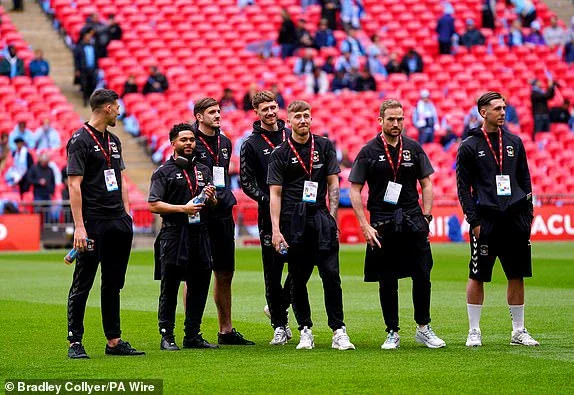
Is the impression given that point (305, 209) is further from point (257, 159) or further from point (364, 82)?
point (364, 82)

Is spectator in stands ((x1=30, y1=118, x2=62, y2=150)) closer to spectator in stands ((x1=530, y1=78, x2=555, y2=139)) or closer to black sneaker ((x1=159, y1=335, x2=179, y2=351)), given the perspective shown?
spectator in stands ((x1=530, y1=78, x2=555, y2=139))

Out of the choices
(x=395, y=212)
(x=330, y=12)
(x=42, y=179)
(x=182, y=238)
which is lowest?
(x=42, y=179)

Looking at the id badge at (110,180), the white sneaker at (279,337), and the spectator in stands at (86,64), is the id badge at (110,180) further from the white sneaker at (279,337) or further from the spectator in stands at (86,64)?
the spectator in stands at (86,64)

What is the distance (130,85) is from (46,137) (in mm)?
3621

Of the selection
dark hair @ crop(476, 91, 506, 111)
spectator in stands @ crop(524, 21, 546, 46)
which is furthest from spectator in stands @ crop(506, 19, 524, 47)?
dark hair @ crop(476, 91, 506, 111)

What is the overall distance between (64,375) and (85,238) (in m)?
1.54

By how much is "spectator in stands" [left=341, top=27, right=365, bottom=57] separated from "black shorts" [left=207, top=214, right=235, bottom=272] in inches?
964

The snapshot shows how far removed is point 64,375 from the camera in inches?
398

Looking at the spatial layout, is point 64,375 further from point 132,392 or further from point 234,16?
point 234,16

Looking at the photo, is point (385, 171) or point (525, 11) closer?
point (385, 171)

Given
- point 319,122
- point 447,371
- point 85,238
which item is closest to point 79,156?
point 85,238

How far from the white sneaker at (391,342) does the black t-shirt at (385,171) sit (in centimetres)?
108

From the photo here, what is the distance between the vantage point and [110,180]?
11500mm

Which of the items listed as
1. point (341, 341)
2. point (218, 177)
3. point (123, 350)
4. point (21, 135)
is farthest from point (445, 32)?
point (123, 350)
